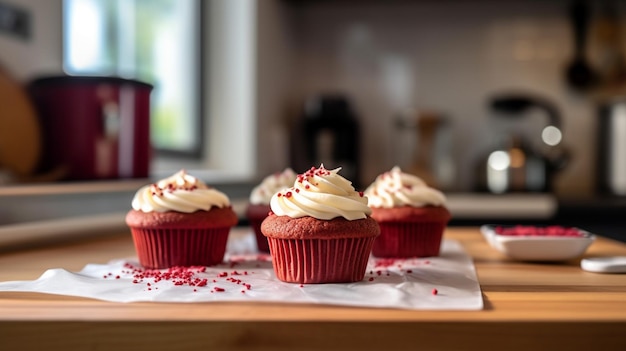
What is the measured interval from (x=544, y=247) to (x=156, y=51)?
1.94 meters

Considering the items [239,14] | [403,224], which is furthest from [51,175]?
[239,14]

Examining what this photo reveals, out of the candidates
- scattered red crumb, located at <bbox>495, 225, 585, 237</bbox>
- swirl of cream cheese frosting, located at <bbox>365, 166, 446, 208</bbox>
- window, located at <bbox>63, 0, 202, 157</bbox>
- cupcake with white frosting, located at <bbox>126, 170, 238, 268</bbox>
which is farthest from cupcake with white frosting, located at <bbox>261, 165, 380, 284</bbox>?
window, located at <bbox>63, 0, 202, 157</bbox>

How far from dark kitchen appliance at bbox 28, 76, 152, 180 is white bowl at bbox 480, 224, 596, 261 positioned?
3.44 feet

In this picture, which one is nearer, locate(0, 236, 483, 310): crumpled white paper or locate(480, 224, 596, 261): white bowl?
locate(0, 236, 483, 310): crumpled white paper

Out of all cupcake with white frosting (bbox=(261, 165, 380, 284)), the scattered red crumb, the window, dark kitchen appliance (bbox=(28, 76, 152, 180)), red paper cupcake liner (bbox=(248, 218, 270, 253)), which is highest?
the window

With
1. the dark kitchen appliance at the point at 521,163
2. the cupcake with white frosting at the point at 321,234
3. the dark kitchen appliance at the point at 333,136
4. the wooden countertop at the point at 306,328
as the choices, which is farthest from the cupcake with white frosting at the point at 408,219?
the dark kitchen appliance at the point at 333,136

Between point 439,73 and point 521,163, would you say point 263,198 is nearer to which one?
point 521,163

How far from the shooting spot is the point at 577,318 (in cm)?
74

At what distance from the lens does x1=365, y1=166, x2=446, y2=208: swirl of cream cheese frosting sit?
1371 mm

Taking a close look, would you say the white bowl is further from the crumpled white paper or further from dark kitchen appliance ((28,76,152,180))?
dark kitchen appliance ((28,76,152,180))

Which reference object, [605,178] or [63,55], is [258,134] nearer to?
[63,55]

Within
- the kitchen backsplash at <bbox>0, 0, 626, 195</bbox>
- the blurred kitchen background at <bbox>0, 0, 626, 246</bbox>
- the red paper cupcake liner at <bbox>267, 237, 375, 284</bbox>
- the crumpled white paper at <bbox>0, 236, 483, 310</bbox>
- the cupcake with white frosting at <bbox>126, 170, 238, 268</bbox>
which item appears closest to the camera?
the crumpled white paper at <bbox>0, 236, 483, 310</bbox>

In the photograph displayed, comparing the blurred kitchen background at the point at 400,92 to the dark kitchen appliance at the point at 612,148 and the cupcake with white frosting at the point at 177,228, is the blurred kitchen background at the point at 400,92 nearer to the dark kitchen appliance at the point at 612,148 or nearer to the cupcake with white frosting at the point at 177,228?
the dark kitchen appliance at the point at 612,148

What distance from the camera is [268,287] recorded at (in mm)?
958
